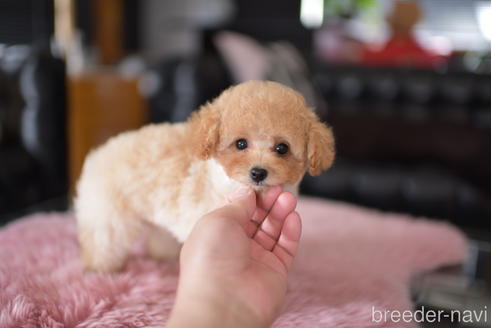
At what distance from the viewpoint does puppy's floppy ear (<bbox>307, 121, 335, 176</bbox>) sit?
87cm

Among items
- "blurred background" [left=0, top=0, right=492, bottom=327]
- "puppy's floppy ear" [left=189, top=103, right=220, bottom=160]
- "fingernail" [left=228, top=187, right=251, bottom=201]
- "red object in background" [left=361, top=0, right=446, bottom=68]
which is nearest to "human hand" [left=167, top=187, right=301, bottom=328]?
"fingernail" [left=228, top=187, right=251, bottom=201]

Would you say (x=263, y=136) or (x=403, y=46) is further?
(x=403, y=46)

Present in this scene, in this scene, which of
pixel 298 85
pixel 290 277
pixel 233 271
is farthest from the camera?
pixel 298 85

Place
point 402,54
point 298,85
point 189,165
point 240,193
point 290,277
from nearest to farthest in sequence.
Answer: point 240,193 → point 189,165 → point 290,277 → point 298,85 → point 402,54

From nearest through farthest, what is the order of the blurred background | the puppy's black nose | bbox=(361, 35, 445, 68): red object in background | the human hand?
the human hand < the puppy's black nose < the blurred background < bbox=(361, 35, 445, 68): red object in background

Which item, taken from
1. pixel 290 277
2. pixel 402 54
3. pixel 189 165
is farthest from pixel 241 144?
pixel 402 54

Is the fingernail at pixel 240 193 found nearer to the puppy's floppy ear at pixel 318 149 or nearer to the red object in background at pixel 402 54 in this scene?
the puppy's floppy ear at pixel 318 149

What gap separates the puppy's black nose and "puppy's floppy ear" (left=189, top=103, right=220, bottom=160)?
0.10m

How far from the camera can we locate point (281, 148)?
0.86 metres

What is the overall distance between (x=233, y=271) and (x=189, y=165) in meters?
0.32

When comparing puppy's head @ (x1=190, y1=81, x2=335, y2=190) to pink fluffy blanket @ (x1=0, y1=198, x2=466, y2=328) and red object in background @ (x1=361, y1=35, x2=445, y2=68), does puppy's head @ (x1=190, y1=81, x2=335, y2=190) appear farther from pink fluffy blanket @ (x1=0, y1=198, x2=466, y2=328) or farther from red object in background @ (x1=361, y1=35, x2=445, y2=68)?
red object in background @ (x1=361, y1=35, x2=445, y2=68)

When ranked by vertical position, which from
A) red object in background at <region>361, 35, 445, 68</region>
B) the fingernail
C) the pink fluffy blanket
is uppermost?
the fingernail

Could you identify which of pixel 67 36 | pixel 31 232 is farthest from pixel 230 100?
pixel 67 36

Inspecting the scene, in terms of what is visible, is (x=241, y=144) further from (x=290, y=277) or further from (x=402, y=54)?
(x=402, y=54)
